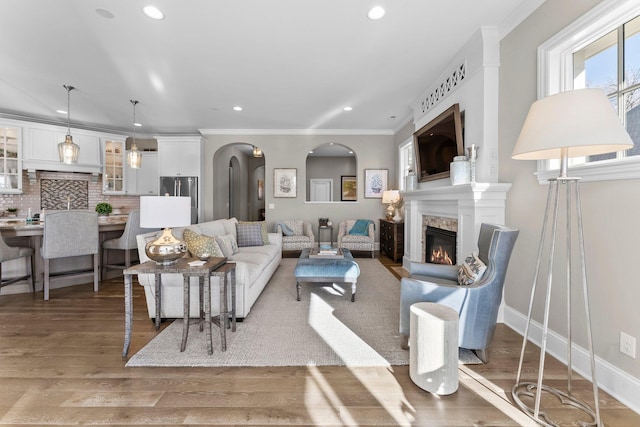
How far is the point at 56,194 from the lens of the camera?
19.0 feet

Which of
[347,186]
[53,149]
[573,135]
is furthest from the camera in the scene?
[347,186]

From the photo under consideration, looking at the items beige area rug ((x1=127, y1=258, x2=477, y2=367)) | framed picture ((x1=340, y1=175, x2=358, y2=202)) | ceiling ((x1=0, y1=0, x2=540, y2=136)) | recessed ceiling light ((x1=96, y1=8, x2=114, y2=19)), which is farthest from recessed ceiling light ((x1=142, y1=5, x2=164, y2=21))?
framed picture ((x1=340, y1=175, x2=358, y2=202))

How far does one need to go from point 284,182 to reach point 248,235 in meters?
2.30

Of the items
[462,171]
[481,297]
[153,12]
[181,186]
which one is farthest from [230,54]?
[181,186]

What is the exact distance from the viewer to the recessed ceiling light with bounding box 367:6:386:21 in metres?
2.45

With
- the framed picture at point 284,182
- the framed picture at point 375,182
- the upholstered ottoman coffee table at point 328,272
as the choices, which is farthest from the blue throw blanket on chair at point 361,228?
the upholstered ottoman coffee table at point 328,272

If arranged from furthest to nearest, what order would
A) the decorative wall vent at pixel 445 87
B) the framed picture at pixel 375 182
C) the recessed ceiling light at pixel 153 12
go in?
the framed picture at pixel 375 182
the decorative wall vent at pixel 445 87
the recessed ceiling light at pixel 153 12

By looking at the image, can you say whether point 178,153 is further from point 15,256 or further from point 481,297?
point 481,297

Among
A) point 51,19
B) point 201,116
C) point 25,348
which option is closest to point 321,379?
point 25,348

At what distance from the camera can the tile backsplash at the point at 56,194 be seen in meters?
5.47

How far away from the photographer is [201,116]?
5.46 meters

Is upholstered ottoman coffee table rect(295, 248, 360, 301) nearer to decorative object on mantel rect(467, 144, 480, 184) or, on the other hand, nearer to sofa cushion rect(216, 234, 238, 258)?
sofa cushion rect(216, 234, 238, 258)

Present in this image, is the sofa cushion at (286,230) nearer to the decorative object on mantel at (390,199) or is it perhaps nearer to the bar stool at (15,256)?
the decorative object on mantel at (390,199)

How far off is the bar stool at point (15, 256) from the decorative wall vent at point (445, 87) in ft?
18.4
